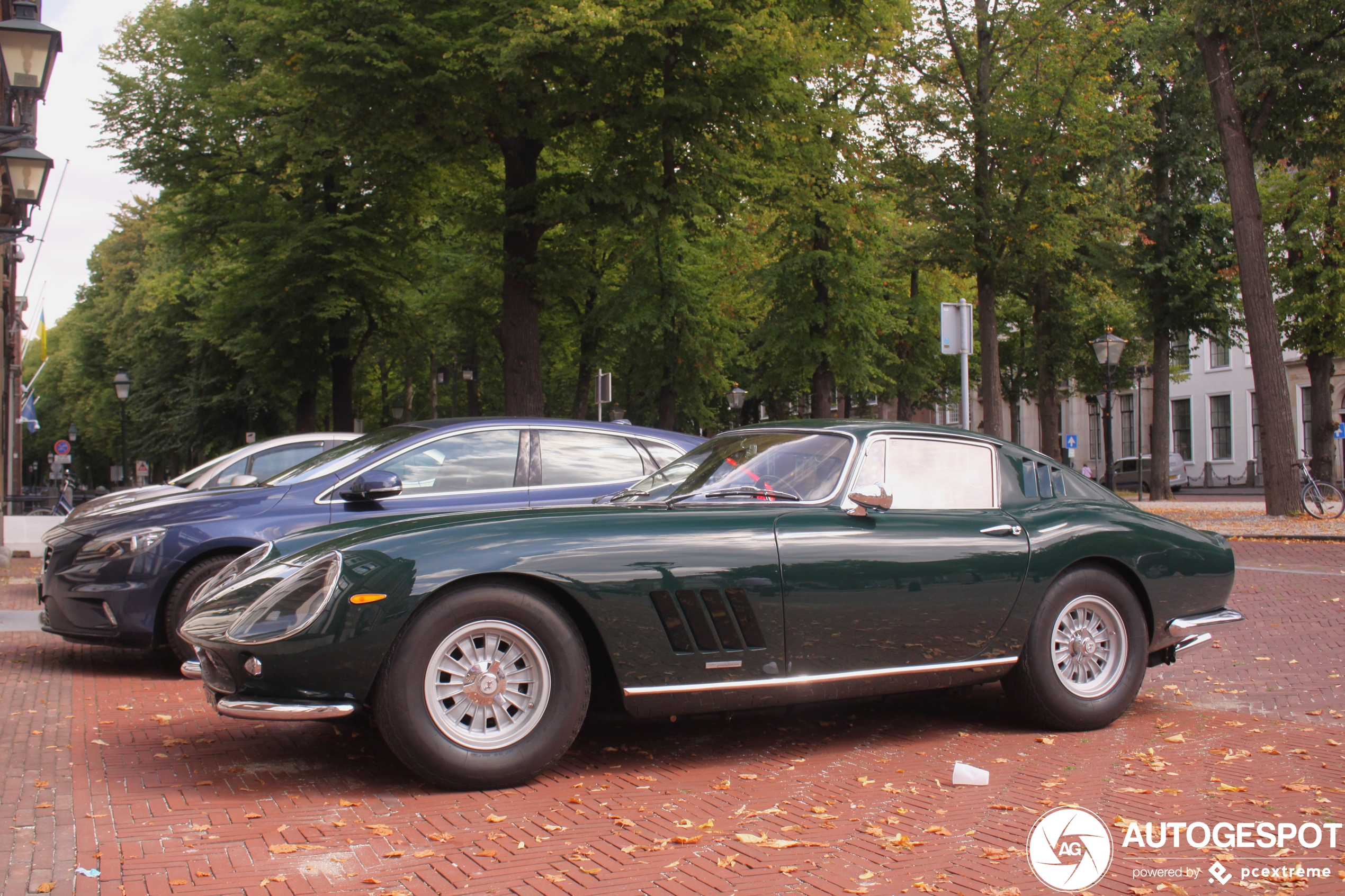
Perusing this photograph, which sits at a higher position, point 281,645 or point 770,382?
point 770,382

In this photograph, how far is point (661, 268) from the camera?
2566cm

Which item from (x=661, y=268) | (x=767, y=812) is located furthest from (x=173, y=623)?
(x=661, y=268)

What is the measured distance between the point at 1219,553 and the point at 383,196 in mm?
18132

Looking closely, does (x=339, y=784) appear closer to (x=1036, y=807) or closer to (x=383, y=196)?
(x=1036, y=807)

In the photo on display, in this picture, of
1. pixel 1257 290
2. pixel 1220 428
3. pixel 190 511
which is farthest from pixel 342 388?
pixel 1220 428

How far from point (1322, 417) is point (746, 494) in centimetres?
3094

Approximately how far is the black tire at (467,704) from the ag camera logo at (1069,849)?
1753 millimetres

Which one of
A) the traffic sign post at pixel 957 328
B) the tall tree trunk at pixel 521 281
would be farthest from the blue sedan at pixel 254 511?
the tall tree trunk at pixel 521 281

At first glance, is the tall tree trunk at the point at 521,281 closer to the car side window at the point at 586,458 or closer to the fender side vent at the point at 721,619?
the car side window at the point at 586,458

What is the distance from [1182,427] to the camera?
181ft

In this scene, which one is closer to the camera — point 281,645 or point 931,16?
point 281,645

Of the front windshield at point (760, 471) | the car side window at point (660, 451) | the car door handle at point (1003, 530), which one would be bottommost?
the car door handle at point (1003, 530)

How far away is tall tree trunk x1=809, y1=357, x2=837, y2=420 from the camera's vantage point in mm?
27875

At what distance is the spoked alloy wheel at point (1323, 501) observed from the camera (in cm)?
1986
